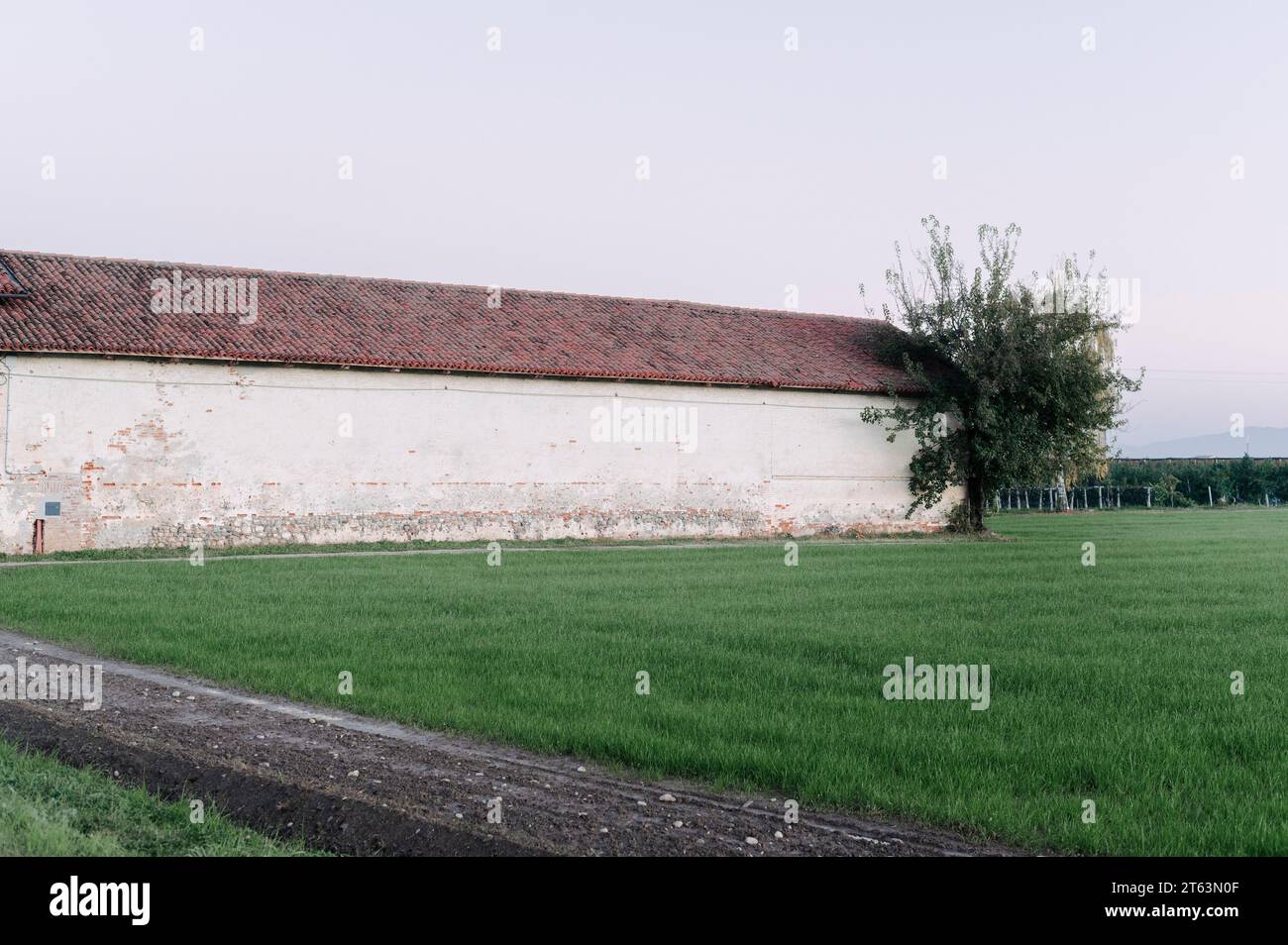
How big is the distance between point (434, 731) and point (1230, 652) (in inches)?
319

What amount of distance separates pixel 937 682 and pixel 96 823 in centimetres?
659

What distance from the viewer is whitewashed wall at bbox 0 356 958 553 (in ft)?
88.1

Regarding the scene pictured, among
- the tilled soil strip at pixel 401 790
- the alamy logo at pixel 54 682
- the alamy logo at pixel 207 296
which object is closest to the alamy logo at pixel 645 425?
the alamy logo at pixel 207 296

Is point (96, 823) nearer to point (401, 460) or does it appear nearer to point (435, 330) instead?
point (401, 460)

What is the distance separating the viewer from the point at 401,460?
3028 cm

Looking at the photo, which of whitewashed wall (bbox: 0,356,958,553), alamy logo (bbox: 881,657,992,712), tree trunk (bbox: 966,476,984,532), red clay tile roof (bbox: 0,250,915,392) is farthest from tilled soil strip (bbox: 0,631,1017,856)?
tree trunk (bbox: 966,476,984,532)

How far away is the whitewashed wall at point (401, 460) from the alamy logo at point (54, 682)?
669 inches

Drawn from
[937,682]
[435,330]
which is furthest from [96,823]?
[435,330]

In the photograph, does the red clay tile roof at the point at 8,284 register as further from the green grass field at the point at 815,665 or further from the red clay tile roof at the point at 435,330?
the green grass field at the point at 815,665

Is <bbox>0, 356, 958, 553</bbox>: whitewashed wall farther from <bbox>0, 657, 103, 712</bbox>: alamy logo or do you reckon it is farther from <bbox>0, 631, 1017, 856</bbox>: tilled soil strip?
<bbox>0, 631, 1017, 856</bbox>: tilled soil strip

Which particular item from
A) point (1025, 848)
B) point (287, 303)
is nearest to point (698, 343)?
point (287, 303)

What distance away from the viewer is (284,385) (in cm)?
2922

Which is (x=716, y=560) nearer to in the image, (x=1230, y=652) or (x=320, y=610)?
(x=320, y=610)
